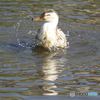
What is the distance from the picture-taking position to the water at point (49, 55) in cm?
850

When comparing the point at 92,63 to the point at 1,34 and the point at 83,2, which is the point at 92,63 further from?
the point at 83,2

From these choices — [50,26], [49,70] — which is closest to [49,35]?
[50,26]

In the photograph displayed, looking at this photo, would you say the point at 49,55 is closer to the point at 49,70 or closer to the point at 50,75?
the point at 49,70

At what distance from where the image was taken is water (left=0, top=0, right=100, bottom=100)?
8.50 meters

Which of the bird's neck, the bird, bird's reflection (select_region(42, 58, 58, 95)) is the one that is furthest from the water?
the bird's neck

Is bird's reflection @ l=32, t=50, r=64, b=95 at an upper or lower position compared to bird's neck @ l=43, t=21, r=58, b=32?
lower

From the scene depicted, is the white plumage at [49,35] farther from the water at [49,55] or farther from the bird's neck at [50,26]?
the water at [49,55]

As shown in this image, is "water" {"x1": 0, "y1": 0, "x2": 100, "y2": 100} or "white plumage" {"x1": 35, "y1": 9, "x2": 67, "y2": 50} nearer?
"water" {"x1": 0, "y1": 0, "x2": 100, "y2": 100}

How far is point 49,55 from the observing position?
442 inches

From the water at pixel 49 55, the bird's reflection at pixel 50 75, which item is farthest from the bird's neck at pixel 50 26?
the bird's reflection at pixel 50 75

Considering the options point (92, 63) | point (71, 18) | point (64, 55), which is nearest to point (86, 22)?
point (71, 18)

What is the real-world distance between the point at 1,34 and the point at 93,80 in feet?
14.0

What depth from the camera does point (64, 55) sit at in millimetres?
11000

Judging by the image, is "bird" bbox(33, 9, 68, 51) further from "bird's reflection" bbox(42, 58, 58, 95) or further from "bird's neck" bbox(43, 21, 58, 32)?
"bird's reflection" bbox(42, 58, 58, 95)
